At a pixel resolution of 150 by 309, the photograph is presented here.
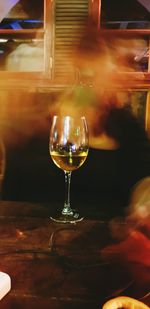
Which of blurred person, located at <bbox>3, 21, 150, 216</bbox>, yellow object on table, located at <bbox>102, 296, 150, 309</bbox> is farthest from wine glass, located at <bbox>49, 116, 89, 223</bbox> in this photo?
blurred person, located at <bbox>3, 21, 150, 216</bbox>

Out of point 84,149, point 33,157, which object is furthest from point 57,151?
point 33,157

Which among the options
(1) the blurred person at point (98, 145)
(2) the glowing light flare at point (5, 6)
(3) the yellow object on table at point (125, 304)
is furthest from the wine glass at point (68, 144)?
(2) the glowing light flare at point (5, 6)

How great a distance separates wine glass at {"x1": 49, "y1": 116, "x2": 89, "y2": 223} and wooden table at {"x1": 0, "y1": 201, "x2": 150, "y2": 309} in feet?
0.16

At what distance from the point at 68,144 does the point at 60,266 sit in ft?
1.14

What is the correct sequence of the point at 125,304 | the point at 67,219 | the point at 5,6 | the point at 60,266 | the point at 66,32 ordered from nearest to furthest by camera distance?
the point at 125,304 → the point at 60,266 → the point at 67,219 → the point at 66,32 → the point at 5,6

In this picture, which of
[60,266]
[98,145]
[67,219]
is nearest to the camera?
[60,266]

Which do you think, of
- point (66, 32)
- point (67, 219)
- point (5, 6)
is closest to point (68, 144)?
point (67, 219)

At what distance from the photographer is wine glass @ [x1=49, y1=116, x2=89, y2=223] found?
90cm

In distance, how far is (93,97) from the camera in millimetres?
3863

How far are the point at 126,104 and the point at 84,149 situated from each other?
288 centimetres

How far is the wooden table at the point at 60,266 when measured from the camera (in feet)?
1.80

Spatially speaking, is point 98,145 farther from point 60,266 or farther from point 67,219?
point 60,266

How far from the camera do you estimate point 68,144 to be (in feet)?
2.99

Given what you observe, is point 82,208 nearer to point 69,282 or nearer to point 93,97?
point 69,282
